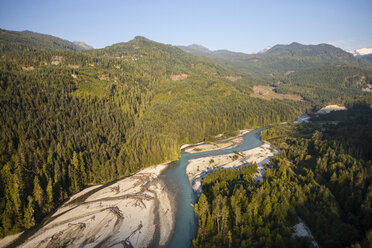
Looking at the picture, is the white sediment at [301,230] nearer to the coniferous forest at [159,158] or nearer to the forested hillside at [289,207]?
the forested hillside at [289,207]

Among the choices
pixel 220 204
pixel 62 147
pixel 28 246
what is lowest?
pixel 28 246

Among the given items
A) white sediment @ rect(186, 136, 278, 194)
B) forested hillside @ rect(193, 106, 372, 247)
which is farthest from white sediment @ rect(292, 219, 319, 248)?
white sediment @ rect(186, 136, 278, 194)

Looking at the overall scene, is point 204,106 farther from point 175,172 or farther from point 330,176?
point 330,176

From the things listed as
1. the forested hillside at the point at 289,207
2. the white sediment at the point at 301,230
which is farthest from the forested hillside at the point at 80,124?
the white sediment at the point at 301,230

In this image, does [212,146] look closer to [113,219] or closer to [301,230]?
[113,219]

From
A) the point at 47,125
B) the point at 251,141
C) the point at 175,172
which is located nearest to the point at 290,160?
the point at 251,141
